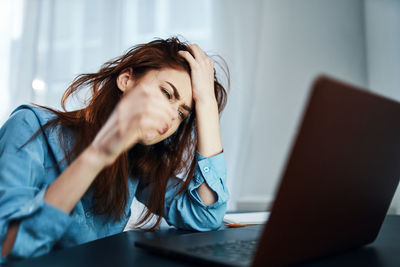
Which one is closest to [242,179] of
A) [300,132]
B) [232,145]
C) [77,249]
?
[232,145]

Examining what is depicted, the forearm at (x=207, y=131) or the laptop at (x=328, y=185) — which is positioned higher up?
the laptop at (x=328, y=185)

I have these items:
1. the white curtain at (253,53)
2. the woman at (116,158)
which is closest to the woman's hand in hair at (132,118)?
the woman at (116,158)

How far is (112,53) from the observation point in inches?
72.1

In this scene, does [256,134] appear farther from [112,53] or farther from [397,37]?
[112,53]

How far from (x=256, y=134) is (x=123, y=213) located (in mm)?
971

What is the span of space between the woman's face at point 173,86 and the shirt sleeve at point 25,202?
0.31m

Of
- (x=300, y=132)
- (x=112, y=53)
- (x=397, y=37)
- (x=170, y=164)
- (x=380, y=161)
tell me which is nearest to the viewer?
(x=300, y=132)

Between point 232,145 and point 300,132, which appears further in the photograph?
point 232,145

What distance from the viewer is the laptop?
12.7 inches

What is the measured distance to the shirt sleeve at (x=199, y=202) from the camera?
0.86 metres

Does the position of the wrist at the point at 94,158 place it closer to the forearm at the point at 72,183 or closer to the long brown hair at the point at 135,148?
the forearm at the point at 72,183

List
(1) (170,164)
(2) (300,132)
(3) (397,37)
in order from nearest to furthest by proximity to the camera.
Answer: (2) (300,132), (1) (170,164), (3) (397,37)

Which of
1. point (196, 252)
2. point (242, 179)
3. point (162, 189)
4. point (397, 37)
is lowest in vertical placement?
point (242, 179)

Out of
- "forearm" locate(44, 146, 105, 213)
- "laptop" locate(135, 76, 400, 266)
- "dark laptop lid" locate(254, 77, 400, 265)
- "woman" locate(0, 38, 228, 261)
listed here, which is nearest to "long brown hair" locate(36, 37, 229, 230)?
"woman" locate(0, 38, 228, 261)
